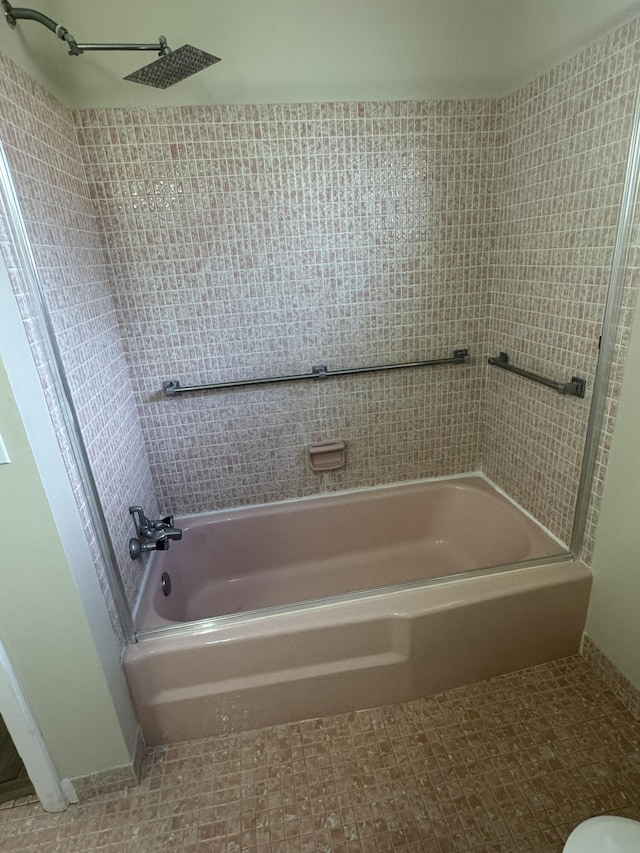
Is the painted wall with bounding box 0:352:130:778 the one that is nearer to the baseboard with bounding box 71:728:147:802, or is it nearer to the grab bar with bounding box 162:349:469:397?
the baseboard with bounding box 71:728:147:802

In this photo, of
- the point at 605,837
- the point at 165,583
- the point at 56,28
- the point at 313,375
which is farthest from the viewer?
the point at 313,375

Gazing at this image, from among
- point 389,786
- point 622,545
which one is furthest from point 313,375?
point 389,786

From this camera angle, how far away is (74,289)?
133 centimetres

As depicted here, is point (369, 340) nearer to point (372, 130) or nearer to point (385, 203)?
point (385, 203)

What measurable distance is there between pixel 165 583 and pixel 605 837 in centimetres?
145

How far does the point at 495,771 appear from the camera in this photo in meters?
1.29

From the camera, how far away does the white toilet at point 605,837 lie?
0.79 m

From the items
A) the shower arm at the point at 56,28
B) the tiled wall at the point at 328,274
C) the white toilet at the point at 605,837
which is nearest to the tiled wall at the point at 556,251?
the tiled wall at the point at 328,274

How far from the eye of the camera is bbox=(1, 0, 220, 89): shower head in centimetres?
115

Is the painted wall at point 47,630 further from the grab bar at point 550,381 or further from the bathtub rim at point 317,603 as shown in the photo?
the grab bar at point 550,381

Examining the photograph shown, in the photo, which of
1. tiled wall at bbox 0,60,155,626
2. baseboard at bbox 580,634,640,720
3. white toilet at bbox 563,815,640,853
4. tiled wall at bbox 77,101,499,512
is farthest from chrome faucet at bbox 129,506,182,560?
baseboard at bbox 580,634,640,720

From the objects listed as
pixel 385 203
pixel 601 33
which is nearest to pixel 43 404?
pixel 385 203

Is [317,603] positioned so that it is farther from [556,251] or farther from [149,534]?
[556,251]

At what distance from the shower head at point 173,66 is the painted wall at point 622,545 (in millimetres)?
1400
